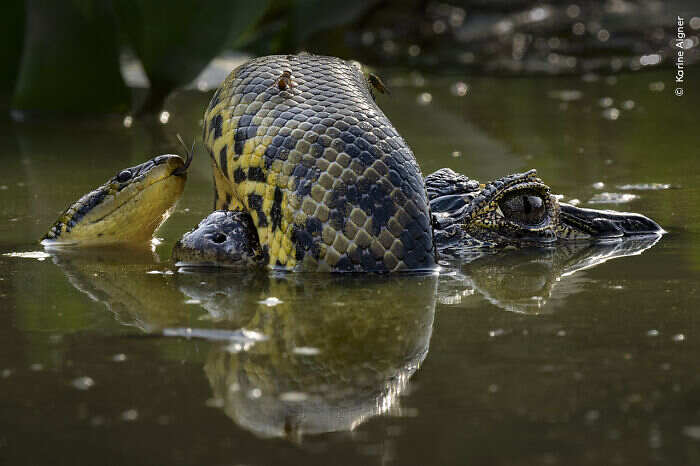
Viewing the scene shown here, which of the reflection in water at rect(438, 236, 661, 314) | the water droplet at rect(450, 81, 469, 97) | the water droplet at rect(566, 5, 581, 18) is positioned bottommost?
the reflection in water at rect(438, 236, 661, 314)

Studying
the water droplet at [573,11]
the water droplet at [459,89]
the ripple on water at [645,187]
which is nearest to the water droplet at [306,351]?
the ripple on water at [645,187]

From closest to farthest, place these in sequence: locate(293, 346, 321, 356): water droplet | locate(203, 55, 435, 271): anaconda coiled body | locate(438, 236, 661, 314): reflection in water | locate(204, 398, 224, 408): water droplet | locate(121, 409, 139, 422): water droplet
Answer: locate(121, 409, 139, 422): water droplet < locate(204, 398, 224, 408): water droplet < locate(293, 346, 321, 356): water droplet < locate(438, 236, 661, 314): reflection in water < locate(203, 55, 435, 271): anaconda coiled body

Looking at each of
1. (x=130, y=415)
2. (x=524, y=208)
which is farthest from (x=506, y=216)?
(x=130, y=415)

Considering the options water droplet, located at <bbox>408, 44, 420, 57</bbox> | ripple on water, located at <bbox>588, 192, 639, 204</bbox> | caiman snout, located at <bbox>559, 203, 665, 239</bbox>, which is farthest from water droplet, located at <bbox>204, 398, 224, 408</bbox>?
water droplet, located at <bbox>408, 44, 420, 57</bbox>

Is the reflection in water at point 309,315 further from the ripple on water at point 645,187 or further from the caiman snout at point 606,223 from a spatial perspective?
the ripple on water at point 645,187

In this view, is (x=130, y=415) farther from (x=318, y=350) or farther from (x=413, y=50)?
(x=413, y=50)

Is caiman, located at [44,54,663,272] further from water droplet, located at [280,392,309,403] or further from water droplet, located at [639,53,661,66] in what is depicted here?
water droplet, located at [639,53,661,66]

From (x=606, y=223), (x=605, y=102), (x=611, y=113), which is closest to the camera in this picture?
(x=606, y=223)
